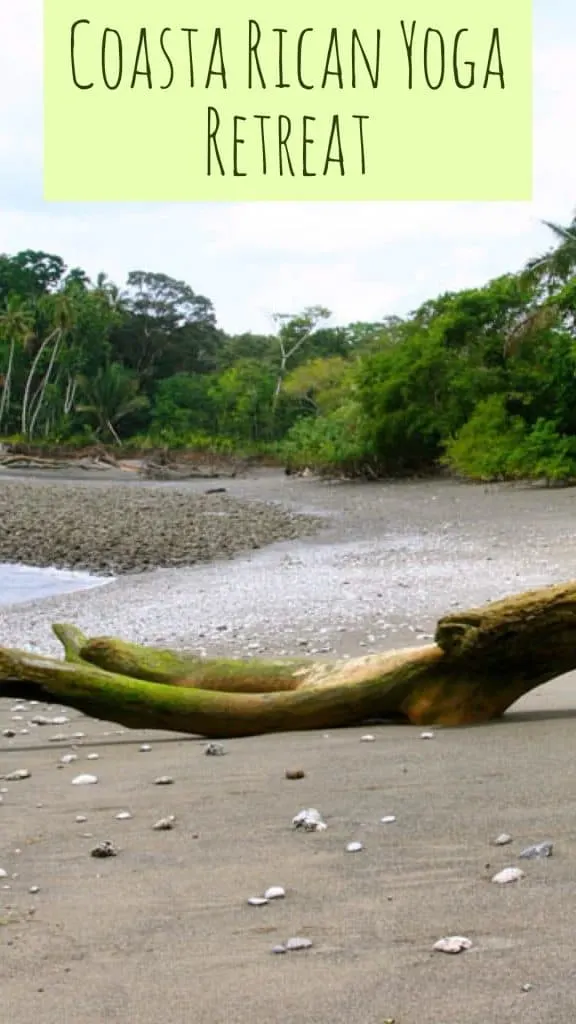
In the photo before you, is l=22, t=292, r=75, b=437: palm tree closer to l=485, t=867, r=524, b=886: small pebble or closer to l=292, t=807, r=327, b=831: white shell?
l=292, t=807, r=327, b=831: white shell

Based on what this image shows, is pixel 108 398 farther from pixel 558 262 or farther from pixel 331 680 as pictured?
pixel 331 680

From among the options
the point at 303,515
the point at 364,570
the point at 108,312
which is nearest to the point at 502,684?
the point at 364,570

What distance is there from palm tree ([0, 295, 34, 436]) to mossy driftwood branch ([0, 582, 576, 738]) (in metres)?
65.0

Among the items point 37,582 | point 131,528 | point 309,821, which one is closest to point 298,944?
point 309,821

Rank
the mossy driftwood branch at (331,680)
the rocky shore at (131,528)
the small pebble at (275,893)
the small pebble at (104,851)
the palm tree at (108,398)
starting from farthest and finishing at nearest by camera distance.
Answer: the palm tree at (108,398) < the rocky shore at (131,528) < the mossy driftwood branch at (331,680) < the small pebble at (104,851) < the small pebble at (275,893)

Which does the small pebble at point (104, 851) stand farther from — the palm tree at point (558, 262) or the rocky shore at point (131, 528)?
the palm tree at point (558, 262)

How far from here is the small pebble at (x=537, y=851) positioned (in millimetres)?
3143

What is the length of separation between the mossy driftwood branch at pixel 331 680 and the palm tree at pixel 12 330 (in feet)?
213

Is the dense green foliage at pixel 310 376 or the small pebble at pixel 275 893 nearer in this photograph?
the small pebble at pixel 275 893

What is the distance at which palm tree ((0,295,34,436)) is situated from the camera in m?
68.5

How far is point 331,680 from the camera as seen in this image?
5.66m

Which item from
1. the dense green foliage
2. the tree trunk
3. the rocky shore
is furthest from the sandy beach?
the tree trunk

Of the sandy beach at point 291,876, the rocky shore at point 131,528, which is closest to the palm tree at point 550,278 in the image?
the rocky shore at point 131,528

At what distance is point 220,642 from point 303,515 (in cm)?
1897
